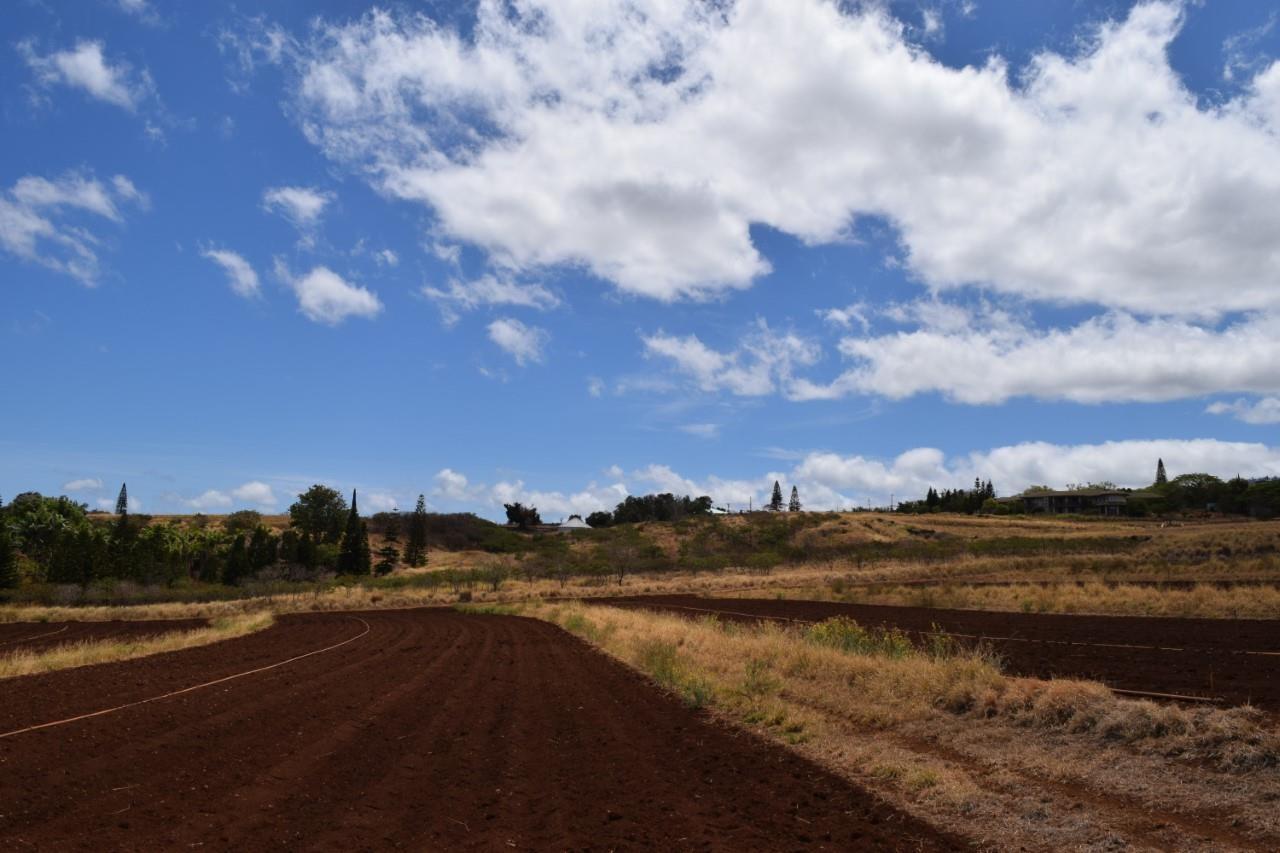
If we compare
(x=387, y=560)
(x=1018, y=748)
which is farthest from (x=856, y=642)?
(x=387, y=560)

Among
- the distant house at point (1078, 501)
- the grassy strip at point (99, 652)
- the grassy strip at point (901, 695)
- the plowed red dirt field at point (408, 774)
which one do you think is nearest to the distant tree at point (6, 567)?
the grassy strip at point (99, 652)

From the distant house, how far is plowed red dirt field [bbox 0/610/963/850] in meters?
147

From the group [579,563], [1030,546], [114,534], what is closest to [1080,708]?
[1030,546]

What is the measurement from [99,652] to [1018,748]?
97.6 feet

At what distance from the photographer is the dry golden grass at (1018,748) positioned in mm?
7523

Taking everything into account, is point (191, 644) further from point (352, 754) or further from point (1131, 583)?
point (1131, 583)

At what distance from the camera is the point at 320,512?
141 m

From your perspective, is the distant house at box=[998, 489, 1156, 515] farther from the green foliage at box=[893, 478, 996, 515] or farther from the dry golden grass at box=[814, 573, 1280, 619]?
the dry golden grass at box=[814, 573, 1280, 619]

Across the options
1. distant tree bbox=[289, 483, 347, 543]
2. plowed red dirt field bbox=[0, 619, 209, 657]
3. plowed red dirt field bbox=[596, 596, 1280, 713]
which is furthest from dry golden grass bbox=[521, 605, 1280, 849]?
distant tree bbox=[289, 483, 347, 543]

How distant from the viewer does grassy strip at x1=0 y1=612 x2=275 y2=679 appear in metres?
24.0

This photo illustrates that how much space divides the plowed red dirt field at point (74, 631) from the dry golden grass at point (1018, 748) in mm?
32133

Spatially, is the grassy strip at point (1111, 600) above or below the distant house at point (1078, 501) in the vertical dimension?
below

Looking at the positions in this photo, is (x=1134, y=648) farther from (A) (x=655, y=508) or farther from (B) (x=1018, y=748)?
(A) (x=655, y=508)

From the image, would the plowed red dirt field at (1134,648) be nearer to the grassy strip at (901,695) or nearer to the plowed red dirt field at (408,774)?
the grassy strip at (901,695)
